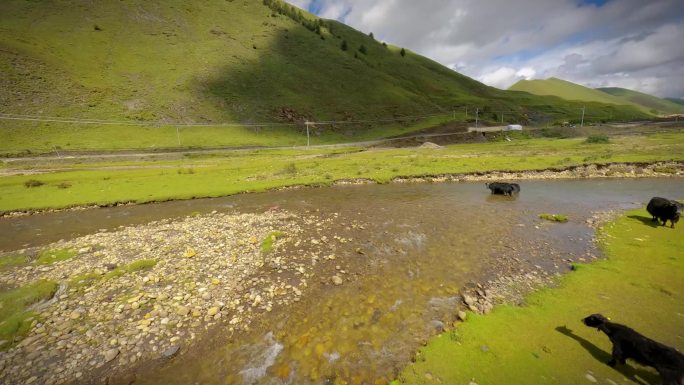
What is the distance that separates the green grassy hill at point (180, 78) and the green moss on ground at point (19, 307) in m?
79.7

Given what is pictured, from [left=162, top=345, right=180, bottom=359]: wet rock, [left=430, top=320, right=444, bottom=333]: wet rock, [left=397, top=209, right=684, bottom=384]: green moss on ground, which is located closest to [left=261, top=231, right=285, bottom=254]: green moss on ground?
[left=162, top=345, right=180, bottom=359]: wet rock

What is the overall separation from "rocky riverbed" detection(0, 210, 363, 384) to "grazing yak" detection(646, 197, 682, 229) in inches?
673

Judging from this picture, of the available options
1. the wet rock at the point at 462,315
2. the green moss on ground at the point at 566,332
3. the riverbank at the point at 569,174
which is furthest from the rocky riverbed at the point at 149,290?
the riverbank at the point at 569,174

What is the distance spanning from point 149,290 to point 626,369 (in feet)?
50.2

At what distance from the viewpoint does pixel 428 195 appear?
1114 inches

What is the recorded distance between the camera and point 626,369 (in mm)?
7023

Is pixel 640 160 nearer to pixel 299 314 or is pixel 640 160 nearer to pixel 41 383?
pixel 299 314

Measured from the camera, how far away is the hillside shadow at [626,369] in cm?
670

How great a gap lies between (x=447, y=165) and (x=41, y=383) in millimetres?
42304

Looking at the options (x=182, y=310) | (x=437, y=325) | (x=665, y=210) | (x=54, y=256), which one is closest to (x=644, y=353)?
(x=437, y=325)

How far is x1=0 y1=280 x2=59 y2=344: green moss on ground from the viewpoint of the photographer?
956 cm

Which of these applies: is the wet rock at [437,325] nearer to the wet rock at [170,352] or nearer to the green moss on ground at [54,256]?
the wet rock at [170,352]

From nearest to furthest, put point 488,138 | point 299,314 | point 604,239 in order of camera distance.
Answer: point 299,314 < point 604,239 < point 488,138

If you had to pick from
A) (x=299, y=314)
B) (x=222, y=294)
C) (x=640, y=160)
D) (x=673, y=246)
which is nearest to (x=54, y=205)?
(x=222, y=294)
